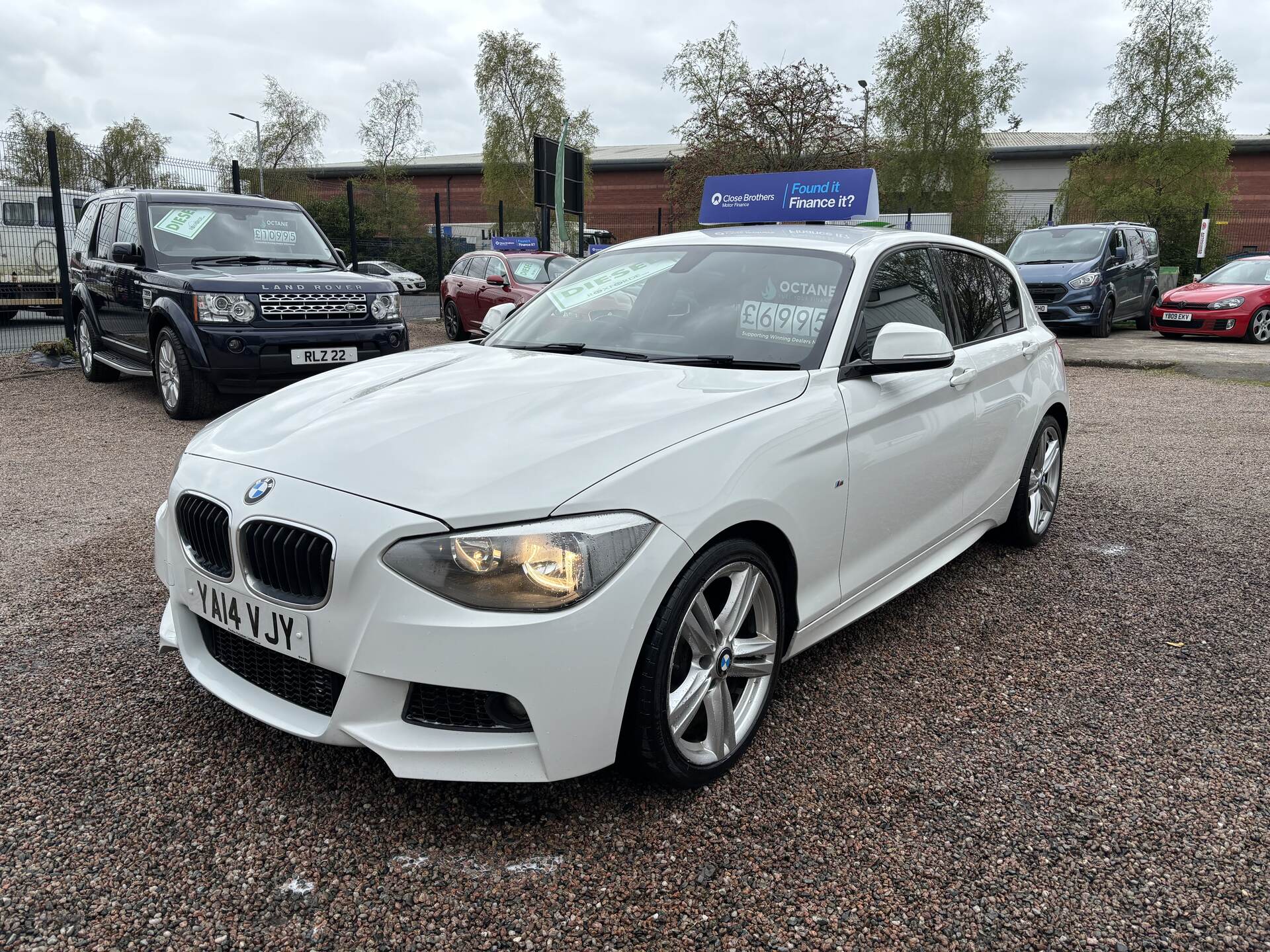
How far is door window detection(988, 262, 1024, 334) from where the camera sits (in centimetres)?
446

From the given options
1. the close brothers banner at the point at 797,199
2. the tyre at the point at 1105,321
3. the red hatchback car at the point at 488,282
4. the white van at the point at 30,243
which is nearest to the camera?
the close brothers banner at the point at 797,199

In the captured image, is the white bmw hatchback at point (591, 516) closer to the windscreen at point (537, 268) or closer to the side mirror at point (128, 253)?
the side mirror at point (128, 253)

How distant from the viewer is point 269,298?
735 centimetres

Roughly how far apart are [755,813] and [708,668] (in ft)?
1.29

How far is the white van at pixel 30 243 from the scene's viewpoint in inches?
491

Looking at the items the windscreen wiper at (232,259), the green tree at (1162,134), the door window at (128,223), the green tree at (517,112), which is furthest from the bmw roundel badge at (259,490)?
the green tree at (517,112)

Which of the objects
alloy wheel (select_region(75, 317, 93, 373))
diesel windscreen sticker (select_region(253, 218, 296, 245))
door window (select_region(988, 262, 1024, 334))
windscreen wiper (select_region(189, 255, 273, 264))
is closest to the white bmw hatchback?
door window (select_region(988, 262, 1024, 334))

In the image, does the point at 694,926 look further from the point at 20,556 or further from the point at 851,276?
the point at 20,556

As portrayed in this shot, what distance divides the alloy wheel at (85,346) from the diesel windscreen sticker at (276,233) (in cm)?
240

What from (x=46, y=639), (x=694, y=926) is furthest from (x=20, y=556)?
(x=694, y=926)

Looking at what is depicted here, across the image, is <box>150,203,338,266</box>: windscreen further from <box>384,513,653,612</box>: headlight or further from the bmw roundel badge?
<box>384,513,653,612</box>: headlight

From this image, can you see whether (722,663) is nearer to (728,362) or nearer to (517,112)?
(728,362)

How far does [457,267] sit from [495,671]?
48.1 feet

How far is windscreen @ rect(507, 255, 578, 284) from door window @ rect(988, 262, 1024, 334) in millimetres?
10343
